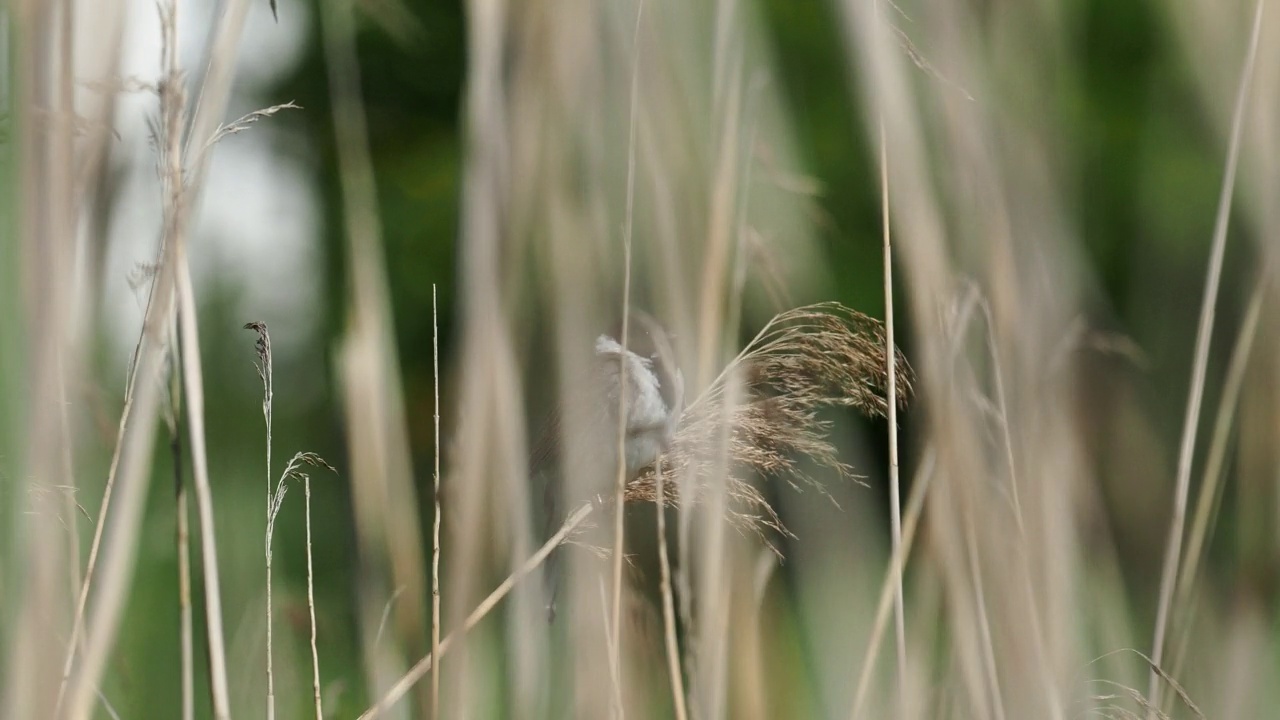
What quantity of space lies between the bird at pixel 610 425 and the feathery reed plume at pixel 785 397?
0.48ft

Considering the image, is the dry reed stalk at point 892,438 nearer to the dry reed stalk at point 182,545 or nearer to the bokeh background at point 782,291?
the bokeh background at point 782,291

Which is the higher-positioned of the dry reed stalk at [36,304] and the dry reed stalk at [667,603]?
the dry reed stalk at [36,304]

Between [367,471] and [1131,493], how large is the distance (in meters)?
1.89

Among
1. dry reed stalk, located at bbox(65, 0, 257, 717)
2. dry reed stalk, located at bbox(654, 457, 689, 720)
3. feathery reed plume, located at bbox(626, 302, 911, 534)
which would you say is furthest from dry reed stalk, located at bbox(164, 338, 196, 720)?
feathery reed plume, located at bbox(626, 302, 911, 534)

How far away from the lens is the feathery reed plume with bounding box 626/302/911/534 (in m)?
0.98

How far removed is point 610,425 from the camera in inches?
53.0

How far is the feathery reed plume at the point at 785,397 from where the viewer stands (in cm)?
98

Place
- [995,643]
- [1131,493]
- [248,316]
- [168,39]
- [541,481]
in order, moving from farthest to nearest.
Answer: [248,316] < [1131,493] < [541,481] < [995,643] < [168,39]

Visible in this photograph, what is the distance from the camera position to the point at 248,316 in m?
3.01

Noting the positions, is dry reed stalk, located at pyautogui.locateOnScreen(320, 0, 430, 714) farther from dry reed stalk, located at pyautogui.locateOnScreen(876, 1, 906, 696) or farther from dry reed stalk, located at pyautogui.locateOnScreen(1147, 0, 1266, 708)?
dry reed stalk, located at pyautogui.locateOnScreen(1147, 0, 1266, 708)

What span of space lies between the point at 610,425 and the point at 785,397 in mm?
385

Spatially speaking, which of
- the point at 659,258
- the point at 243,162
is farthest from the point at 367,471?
the point at 243,162

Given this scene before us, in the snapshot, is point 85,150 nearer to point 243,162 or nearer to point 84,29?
point 84,29

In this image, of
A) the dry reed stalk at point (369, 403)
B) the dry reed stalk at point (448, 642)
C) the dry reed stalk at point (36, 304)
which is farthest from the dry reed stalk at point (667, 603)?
the dry reed stalk at point (36, 304)
